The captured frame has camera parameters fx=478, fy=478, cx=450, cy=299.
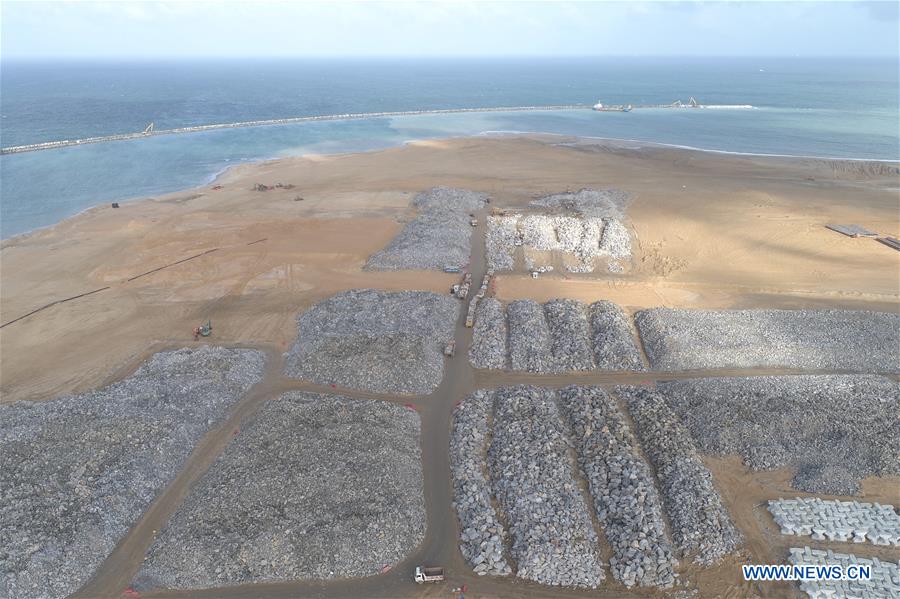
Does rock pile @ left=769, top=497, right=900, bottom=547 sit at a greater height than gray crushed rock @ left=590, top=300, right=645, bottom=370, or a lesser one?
lesser

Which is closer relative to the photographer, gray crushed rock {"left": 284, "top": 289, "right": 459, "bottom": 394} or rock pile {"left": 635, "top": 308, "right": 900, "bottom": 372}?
gray crushed rock {"left": 284, "top": 289, "right": 459, "bottom": 394}

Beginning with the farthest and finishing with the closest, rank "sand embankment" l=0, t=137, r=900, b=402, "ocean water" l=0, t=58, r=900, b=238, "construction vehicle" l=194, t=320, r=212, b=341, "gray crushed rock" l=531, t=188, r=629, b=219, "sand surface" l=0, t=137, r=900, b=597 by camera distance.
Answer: "ocean water" l=0, t=58, r=900, b=238, "gray crushed rock" l=531, t=188, r=629, b=219, "sand embankment" l=0, t=137, r=900, b=402, "construction vehicle" l=194, t=320, r=212, b=341, "sand surface" l=0, t=137, r=900, b=597

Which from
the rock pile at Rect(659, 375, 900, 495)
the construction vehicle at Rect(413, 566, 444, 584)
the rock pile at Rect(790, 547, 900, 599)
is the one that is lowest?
the construction vehicle at Rect(413, 566, 444, 584)

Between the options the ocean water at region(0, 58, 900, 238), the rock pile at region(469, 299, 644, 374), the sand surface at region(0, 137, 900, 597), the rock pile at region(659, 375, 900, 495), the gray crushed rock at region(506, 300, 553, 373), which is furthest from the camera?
the ocean water at region(0, 58, 900, 238)

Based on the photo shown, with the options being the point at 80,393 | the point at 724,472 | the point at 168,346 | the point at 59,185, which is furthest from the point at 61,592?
the point at 59,185

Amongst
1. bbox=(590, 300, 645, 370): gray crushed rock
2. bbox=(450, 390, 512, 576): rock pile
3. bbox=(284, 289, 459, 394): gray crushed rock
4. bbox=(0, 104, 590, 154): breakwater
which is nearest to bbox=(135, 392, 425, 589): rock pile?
bbox=(450, 390, 512, 576): rock pile

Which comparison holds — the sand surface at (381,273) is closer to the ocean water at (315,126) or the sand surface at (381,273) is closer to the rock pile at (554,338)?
the rock pile at (554,338)

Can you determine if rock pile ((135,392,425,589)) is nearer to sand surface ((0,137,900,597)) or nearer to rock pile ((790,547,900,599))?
sand surface ((0,137,900,597))
